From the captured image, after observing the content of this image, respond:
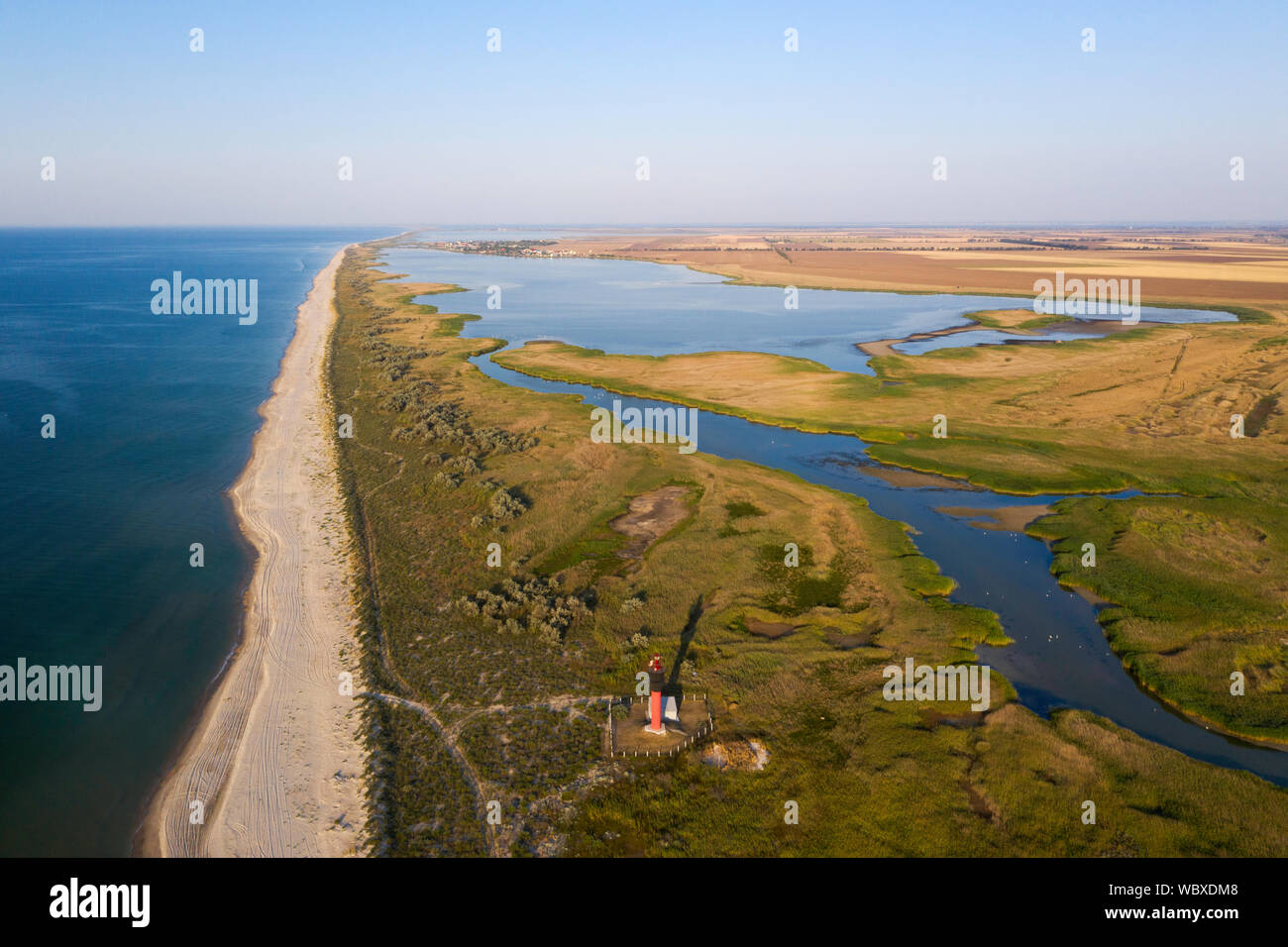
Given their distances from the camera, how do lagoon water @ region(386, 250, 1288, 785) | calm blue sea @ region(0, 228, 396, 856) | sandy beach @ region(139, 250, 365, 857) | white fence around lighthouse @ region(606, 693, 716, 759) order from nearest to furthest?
sandy beach @ region(139, 250, 365, 857)
calm blue sea @ region(0, 228, 396, 856)
white fence around lighthouse @ region(606, 693, 716, 759)
lagoon water @ region(386, 250, 1288, 785)

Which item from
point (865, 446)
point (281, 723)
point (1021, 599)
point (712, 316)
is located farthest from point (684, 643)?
point (712, 316)

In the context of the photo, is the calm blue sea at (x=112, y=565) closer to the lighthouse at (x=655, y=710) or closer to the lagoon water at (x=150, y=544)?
the lagoon water at (x=150, y=544)

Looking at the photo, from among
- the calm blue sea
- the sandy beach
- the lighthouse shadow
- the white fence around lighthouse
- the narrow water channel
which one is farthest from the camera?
the lighthouse shadow

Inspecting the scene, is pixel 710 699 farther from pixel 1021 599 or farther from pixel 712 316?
pixel 712 316

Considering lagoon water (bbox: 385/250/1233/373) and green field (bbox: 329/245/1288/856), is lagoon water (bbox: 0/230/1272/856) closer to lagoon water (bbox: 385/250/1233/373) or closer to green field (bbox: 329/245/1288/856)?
lagoon water (bbox: 385/250/1233/373)

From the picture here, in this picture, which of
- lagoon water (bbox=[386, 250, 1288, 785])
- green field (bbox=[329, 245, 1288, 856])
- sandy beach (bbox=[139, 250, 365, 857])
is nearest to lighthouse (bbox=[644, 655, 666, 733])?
green field (bbox=[329, 245, 1288, 856])

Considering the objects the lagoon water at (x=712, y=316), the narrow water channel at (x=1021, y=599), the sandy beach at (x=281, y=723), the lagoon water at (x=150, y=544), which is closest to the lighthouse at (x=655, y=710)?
the sandy beach at (x=281, y=723)
